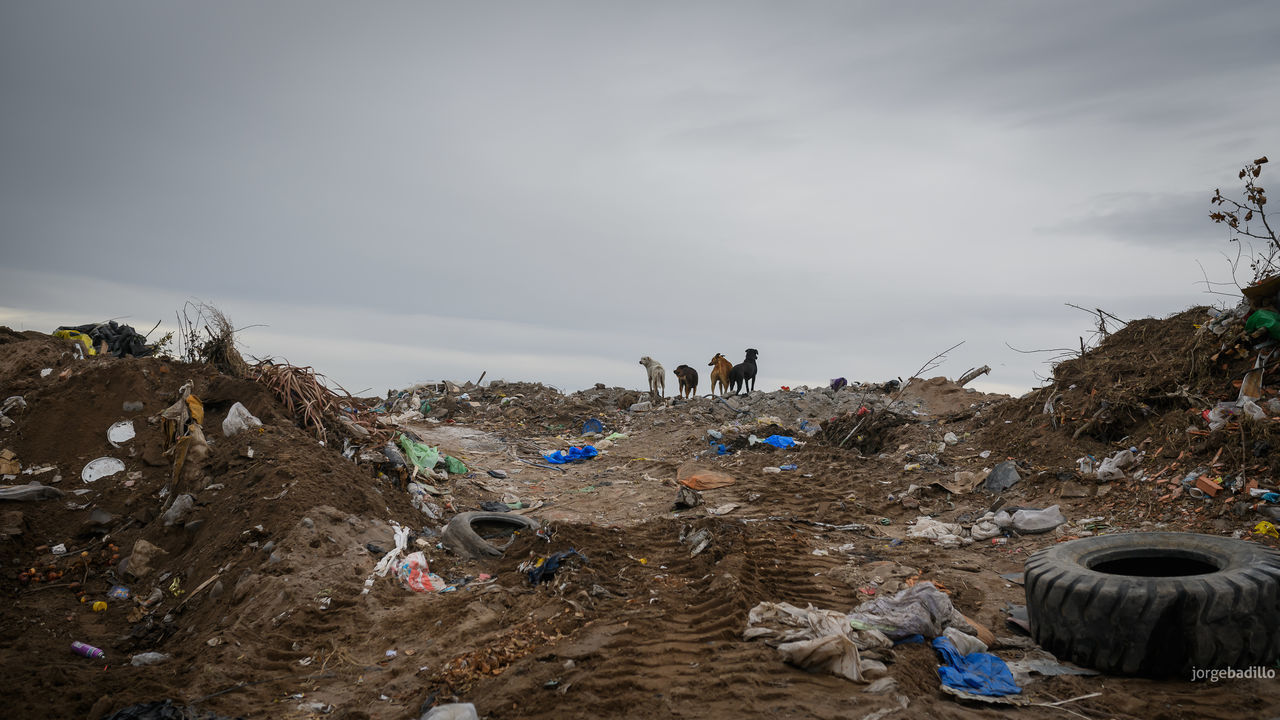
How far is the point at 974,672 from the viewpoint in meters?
4.09

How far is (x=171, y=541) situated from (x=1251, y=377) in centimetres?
1052

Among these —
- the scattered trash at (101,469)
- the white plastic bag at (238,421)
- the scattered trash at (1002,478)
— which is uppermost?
the white plastic bag at (238,421)

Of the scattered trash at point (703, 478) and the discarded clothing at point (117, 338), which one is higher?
the discarded clothing at point (117, 338)

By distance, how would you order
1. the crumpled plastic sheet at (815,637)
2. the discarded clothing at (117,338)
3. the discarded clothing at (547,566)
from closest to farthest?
the crumpled plastic sheet at (815,637)
the discarded clothing at (547,566)
the discarded clothing at (117,338)

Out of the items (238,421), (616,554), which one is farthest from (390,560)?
(238,421)

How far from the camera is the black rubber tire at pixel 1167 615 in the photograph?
3.95 m

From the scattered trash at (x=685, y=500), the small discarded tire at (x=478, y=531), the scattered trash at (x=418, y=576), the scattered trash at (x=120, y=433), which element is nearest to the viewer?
the scattered trash at (x=418, y=576)

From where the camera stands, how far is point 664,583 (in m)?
5.52

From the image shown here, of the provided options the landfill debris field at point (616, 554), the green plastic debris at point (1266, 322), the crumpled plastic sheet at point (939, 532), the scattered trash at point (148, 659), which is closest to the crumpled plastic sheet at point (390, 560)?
the landfill debris field at point (616, 554)

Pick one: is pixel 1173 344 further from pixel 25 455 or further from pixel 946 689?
pixel 25 455

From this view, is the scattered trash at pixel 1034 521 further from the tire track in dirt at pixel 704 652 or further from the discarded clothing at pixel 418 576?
the discarded clothing at pixel 418 576

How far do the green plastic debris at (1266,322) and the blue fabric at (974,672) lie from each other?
18.4 ft

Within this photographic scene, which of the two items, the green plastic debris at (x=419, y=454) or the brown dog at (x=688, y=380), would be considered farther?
the brown dog at (x=688, y=380)

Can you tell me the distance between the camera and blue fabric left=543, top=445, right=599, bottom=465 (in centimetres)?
1280
